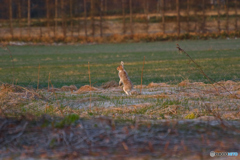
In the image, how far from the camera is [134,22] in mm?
88750

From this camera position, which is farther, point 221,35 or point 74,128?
point 221,35

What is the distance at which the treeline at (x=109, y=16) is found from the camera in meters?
82.2

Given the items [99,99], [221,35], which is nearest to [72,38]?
[221,35]

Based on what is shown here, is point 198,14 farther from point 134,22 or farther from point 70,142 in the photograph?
point 70,142

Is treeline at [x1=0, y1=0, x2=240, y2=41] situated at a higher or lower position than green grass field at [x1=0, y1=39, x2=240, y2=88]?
higher

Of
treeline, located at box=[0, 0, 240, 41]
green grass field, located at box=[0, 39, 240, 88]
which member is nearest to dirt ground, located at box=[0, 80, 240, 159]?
green grass field, located at box=[0, 39, 240, 88]

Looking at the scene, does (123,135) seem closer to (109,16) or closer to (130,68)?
(130,68)

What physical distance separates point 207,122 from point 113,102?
147 inches

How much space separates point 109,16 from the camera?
9575 cm

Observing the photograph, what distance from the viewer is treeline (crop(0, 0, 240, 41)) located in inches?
3238

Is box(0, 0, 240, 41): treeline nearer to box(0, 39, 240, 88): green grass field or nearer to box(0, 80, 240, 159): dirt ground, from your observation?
box(0, 39, 240, 88): green grass field

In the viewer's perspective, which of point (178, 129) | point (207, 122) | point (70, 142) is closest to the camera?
point (70, 142)

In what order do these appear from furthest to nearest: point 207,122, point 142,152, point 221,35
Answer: point 221,35 → point 207,122 → point 142,152

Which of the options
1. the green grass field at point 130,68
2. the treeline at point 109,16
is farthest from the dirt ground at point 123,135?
the treeline at point 109,16
